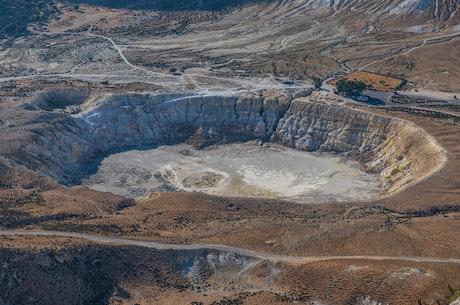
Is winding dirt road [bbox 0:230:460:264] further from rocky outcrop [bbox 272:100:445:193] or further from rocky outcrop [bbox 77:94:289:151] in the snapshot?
rocky outcrop [bbox 77:94:289:151]

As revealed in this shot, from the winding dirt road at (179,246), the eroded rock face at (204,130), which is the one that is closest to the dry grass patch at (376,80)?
the eroded rock face at (204,130)

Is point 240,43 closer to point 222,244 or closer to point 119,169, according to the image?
point 119,169

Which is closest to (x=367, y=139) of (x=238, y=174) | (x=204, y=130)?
(x=238, y=174)

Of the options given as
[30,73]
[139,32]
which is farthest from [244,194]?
[139,32]

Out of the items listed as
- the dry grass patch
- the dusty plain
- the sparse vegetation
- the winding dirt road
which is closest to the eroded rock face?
the dusty plain

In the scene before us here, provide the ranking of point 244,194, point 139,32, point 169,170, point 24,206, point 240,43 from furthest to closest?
point 139,32 < point 240,43 < point 169,170 < point 244,194 < point 24,206

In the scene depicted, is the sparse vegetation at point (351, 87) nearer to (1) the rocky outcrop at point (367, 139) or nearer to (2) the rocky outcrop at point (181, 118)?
(1) the rocky outcrop at point (367, 139)

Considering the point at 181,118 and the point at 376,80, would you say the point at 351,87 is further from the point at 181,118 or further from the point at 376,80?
the point at 181,118
